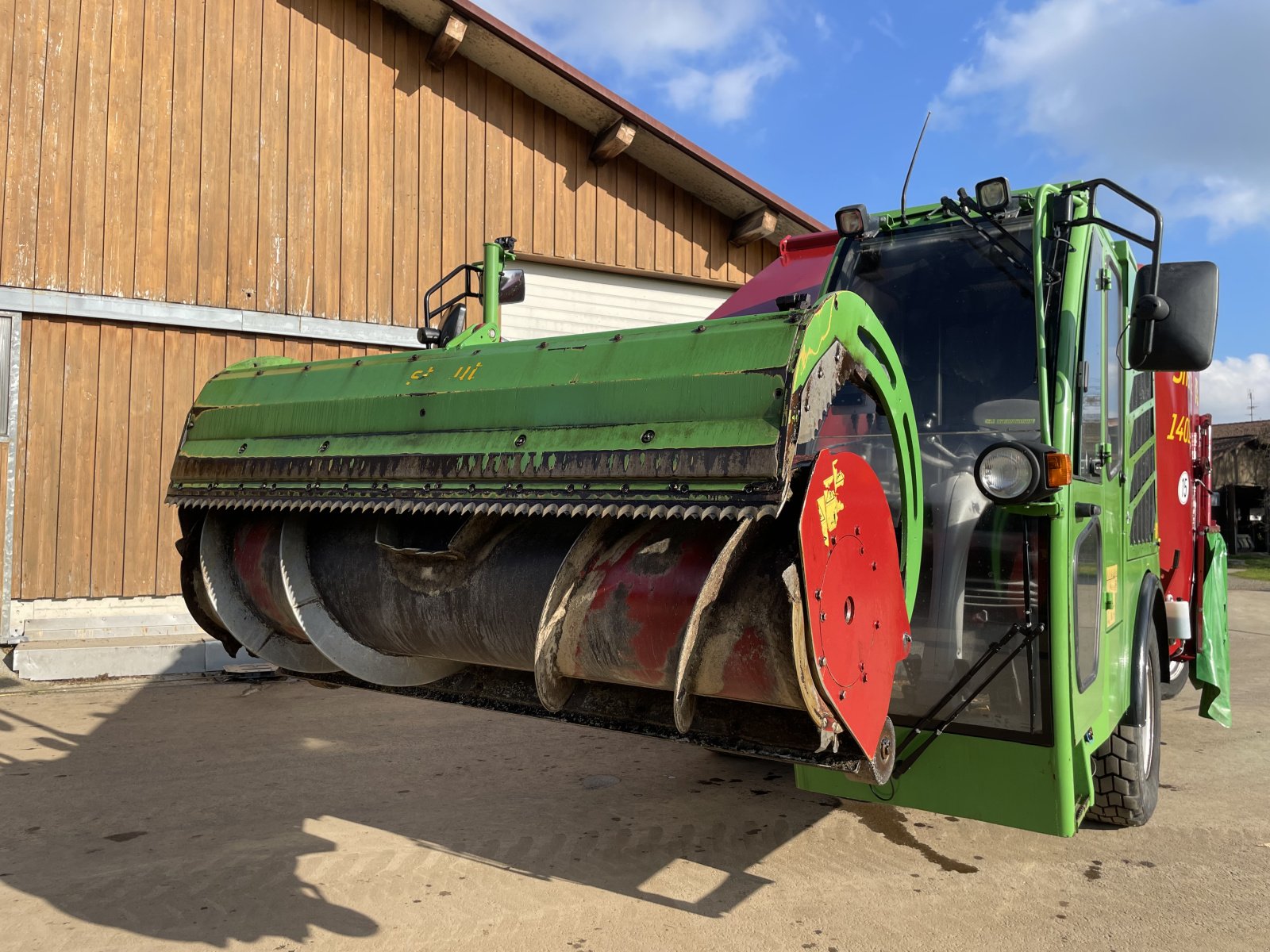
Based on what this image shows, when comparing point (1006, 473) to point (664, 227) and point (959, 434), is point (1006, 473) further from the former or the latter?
point (664, 227)

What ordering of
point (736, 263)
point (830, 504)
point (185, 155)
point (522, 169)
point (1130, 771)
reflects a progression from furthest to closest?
point (736, 263)
point (522, 169)
point (185, 155)
point (1130, 771)
point (830, 504)

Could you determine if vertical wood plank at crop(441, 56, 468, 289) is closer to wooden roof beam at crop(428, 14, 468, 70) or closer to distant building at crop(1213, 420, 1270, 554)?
wooden roof beam at crop(428, 14, 468, 70)

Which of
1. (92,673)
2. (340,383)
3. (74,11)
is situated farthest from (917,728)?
(74,11)

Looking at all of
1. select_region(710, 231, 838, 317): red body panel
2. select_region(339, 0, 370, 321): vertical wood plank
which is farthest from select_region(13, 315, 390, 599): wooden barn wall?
select_region(710, 231, 838, 317): red body panel

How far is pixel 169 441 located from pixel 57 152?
2531mm

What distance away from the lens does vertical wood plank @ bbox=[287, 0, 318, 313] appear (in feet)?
29.9

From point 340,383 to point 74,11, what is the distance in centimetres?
689

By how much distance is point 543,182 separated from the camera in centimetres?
1027

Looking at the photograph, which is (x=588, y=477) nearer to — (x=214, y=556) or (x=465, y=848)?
(x=214, y=556)


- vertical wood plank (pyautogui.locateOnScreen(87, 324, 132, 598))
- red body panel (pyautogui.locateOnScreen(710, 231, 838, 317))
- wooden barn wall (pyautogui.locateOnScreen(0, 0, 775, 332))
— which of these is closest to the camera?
red body panel (pyautogui.locateOnScreen(710, 231, 838, 317))

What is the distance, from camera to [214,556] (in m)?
3.83

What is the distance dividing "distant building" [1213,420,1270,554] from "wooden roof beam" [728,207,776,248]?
1940 centimetres

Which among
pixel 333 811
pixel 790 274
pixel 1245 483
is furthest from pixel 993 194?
pixel 1245 483

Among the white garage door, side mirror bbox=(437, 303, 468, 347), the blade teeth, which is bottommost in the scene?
the blade teeth
